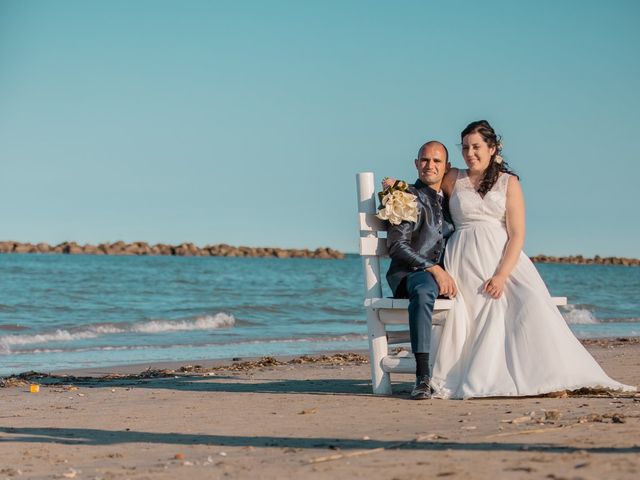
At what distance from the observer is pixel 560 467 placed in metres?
4.49

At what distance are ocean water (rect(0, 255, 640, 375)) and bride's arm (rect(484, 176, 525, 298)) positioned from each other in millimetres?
6200

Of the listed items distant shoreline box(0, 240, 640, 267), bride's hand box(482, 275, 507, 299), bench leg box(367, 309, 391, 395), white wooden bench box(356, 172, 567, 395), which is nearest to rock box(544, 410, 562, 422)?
bride's hand box(482, 275, 507, 299)

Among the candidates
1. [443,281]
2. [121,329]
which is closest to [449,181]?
[443,281]

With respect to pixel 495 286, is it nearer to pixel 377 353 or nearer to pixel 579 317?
pixel 377 353

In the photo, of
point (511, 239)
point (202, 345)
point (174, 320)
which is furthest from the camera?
point (174, 320)

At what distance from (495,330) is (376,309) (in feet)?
3.18

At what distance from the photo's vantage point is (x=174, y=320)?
827 inches

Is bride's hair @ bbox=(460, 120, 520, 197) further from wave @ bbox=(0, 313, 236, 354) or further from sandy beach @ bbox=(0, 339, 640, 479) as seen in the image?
wave @ bbox=(0, 313, 236, 354)

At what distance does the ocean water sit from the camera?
14.6m

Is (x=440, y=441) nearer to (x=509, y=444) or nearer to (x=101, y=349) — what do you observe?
(x=509, y=444)

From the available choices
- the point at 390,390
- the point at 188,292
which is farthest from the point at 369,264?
the point at 188,292

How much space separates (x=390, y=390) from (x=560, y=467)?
11.4ft

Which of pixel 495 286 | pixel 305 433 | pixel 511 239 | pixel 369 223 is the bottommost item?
pixel 305 433

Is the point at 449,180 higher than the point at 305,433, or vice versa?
the point at 449,180
